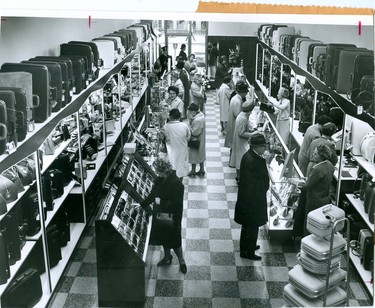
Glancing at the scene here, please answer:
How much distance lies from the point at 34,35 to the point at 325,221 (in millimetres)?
3625

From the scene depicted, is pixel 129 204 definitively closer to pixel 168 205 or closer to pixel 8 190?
pixel 168 205

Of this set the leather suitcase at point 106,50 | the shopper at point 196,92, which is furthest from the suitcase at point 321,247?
the shopper at point 196,92

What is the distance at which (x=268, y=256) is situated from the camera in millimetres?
5711

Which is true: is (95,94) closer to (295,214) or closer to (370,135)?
(295,214)

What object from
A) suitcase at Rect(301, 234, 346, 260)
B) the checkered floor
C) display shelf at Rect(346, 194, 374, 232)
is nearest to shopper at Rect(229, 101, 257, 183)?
the checkered floor

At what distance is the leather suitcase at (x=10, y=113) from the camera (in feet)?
11.4

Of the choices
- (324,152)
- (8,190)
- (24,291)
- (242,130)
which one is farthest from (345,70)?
(24,291)

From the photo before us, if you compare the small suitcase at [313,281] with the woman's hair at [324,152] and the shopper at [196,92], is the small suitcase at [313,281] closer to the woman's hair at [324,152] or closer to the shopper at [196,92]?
the woman's hair at [324,152]

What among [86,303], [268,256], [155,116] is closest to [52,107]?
[86,303]

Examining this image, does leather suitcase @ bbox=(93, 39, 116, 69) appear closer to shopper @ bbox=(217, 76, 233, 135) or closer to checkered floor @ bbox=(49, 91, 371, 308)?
checkered floor @ bbox=(49, 91, 371, 308)

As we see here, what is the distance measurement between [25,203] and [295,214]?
311cm

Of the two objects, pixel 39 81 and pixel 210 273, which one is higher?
pixel 39 81

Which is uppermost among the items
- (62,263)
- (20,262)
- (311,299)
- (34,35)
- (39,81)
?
(34,35)

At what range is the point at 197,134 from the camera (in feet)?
25.2
